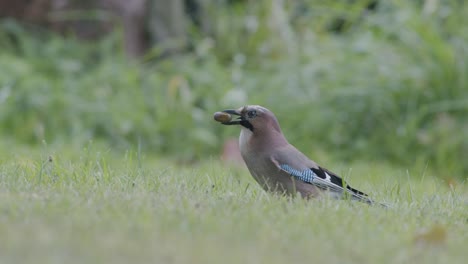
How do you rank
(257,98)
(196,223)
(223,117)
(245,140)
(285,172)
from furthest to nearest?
1. (257,98)
2. (223,117)
3. (245,140)
4. (285,172)
5. (196,223)

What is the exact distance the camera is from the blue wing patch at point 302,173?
A: 5.24 m

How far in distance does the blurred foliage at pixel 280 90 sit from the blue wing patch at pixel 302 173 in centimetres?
363

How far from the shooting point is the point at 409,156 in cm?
931

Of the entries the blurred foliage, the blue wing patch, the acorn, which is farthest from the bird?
the blurred foliage

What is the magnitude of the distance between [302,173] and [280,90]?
4.97 metres

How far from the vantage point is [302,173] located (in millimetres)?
5266

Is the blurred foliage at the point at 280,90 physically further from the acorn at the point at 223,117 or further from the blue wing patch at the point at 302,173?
the blue wing patch at the point at 302,173

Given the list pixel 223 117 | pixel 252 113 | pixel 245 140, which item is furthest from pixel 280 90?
pixel 245 140

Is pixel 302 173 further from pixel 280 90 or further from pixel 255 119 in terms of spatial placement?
pixel 280 90

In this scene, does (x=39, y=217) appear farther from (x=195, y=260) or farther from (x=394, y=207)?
(x=394, y=207)

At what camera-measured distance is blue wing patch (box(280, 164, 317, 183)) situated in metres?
5.24

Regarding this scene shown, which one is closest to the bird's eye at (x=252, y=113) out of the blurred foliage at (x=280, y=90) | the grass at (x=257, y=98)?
the grass at (x=257, y=98)

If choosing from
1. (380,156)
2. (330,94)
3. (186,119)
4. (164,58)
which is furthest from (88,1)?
(380,156)

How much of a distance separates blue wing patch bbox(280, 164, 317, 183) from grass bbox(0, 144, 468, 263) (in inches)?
9.0
